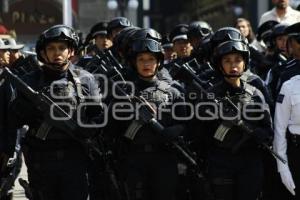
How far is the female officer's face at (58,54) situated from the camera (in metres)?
5.89

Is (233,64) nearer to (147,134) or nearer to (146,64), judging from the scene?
(146,64)

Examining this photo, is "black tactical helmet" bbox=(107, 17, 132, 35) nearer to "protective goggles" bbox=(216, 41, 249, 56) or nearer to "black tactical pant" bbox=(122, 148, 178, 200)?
"protective goggles" bbox=(216, 41, 249, 56)

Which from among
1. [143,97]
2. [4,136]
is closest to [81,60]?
[4,136]

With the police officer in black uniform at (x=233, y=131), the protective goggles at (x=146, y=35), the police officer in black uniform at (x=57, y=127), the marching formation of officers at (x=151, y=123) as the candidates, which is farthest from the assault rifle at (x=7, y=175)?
the police officer in black uniform at (x=233, y=131)

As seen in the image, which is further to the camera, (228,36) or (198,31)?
(198,31)

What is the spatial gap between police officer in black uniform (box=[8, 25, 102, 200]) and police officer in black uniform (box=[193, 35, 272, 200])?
91 centimetres

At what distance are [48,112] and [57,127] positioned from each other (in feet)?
0.43

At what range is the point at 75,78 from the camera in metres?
5.92

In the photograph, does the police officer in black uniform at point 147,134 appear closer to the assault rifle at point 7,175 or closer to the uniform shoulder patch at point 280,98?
the uniform shoulder patch at point 280,98

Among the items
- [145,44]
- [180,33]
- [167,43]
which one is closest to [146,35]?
[145,44]

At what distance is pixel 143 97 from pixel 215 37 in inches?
31.6

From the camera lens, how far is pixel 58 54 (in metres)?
5.92

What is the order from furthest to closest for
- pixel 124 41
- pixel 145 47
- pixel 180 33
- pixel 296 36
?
1. pixel 180 33
2. pixel 124 41
3. pixel 296 36
4. pixel 145 47

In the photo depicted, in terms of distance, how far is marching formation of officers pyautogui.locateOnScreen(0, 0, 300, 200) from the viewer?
5.81m
